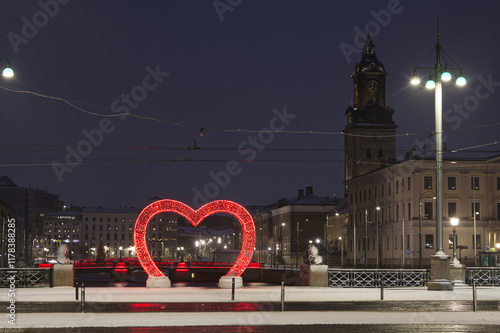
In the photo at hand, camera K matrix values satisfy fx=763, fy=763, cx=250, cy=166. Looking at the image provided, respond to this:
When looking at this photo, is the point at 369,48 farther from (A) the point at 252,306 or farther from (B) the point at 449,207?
(A) the point at 252,306

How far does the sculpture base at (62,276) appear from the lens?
131 ft

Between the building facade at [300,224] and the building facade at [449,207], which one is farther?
the building facade at [300,224]

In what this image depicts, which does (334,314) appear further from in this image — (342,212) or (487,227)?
(342,212)

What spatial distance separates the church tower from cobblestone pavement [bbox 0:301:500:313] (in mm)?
106006

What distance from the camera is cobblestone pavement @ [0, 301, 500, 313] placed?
82.0 ft

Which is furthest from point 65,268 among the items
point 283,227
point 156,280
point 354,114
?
point 283,227

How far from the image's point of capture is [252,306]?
26719 millimetres

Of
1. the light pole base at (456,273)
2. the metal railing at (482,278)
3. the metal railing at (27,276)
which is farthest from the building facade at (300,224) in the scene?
the light pole base at (456,273)

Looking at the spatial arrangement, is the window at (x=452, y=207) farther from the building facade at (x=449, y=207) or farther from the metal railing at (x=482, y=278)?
the metal railing at (x=482, y=278)

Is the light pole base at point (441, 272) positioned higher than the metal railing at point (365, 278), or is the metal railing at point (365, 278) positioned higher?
the light pole base at point (441, 272)


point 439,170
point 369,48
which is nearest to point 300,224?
point 369,48

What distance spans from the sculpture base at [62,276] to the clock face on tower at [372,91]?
10540 centimetres

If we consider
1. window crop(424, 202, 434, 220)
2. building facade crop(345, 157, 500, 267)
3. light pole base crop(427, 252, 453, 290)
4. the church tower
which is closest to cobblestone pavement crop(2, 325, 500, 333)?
light pole base crop(427, 252, 453, 290)

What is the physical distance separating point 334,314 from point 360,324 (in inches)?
112
